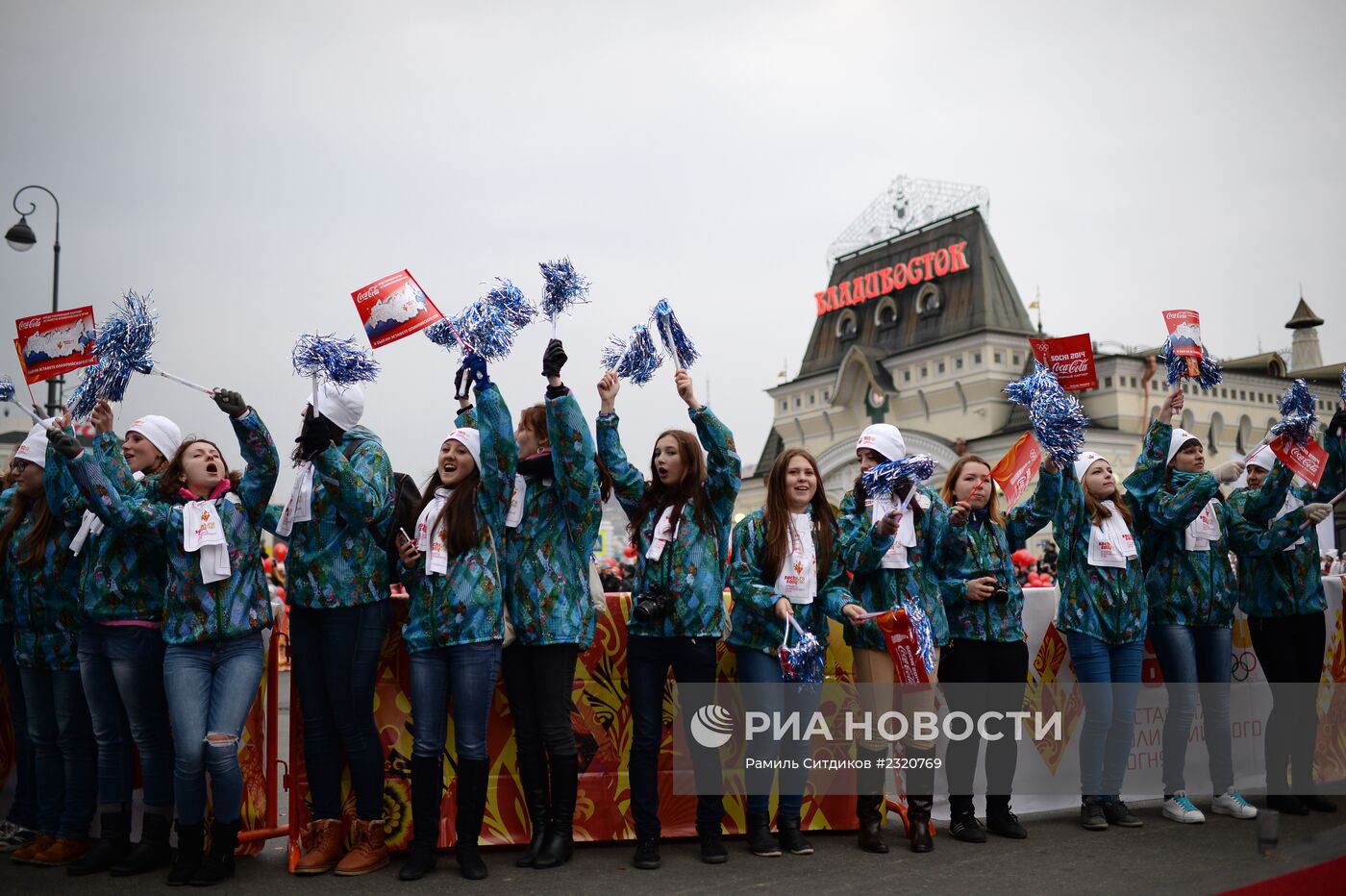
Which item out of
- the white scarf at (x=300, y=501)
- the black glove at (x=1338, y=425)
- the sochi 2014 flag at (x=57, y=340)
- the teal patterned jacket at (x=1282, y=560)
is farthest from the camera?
the black glove at (x=1338, y=425)

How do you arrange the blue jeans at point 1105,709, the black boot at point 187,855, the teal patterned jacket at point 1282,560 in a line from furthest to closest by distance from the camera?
the teal patterned jacket at point 1282,560, the blue jeans at point 1105,709, the black boot at point 187,855

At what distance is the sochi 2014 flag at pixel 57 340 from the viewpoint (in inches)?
228

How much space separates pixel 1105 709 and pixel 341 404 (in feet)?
13.6

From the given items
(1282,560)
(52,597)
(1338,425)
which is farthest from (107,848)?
(1338,425)

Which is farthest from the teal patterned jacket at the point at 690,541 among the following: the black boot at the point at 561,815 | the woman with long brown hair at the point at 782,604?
the black boot at the point at 561,815

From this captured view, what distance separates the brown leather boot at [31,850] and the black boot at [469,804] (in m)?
2.00

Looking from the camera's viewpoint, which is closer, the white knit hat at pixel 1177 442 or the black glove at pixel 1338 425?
the white knit hat at pixel 1177 442

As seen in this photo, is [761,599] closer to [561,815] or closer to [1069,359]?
[561,815]

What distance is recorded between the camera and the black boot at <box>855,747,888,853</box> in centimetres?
541

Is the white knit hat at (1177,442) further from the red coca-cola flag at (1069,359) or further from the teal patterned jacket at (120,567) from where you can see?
the teal patterned jacket at (120,567)

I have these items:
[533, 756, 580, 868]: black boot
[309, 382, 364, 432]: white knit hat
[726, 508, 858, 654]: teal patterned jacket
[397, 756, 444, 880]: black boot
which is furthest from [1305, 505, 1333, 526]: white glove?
[309, 382, 364, 432]: white knit hat

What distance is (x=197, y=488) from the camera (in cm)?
514

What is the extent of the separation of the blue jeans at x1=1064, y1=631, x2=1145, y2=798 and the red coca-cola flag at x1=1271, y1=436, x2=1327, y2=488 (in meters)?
1.39

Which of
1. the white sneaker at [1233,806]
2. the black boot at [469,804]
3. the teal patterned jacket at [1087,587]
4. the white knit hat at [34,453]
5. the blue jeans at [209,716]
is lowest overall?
the white sneaker at [1233,806]
